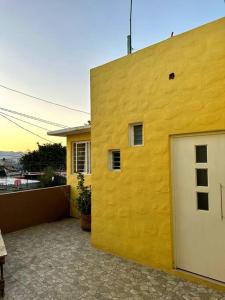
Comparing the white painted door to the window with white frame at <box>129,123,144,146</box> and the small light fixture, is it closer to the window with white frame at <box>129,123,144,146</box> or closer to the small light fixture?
the window with white frame at <box>129,123,144,146</box>

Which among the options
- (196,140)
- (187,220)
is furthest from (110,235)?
(196,140)

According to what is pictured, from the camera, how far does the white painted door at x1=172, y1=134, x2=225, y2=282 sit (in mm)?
3625

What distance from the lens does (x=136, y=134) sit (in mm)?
4824

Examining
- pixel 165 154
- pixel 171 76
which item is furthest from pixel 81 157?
pixel 171 76

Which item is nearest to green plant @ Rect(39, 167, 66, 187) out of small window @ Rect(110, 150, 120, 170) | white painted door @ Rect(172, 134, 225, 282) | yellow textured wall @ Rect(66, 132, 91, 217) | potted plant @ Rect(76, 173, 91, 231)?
yellow textured wall @ Rect(66, 132, 91, 217)

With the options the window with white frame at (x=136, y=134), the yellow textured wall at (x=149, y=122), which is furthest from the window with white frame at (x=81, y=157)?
the window with white frame at (x=136, y=134)

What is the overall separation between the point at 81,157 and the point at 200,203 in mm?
5659

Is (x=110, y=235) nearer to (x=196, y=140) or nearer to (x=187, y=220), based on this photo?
(x=187, y=220)

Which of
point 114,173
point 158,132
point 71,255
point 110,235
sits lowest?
point 71,255

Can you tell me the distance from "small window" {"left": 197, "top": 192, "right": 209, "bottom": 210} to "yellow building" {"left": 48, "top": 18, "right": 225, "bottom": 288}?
17 millimetres

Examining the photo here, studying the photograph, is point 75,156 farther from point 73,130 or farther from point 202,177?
point 202,177

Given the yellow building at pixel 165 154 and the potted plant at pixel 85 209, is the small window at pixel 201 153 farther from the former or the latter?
the potted plant at pixel 85 209

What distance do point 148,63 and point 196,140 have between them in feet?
6.06

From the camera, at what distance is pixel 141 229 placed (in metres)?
4.55
